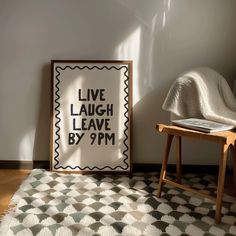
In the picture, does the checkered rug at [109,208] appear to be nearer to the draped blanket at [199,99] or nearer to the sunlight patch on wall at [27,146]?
the sunlight patch on wall at [27,146]

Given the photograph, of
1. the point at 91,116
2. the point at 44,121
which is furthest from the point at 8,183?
the point at 91,116

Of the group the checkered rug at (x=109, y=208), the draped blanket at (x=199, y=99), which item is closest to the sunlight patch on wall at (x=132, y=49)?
the draped blanket at (x=199, y=99)

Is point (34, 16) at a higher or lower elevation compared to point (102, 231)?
higher

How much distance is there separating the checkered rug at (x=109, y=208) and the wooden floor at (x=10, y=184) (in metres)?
0.05

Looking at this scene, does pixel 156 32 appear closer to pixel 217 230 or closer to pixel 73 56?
pixel 73 56

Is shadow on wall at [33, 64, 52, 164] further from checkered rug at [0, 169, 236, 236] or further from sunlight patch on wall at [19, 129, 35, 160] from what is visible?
checkered rug at [0, 169, 236, 236]

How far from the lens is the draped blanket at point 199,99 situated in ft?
6.62

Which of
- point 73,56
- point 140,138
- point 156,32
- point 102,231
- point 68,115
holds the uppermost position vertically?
point 156,32

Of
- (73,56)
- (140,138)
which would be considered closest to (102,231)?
(140,138)

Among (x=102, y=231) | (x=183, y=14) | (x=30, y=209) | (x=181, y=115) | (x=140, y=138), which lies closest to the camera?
(x=102, y=231)

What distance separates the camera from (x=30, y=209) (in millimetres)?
1922

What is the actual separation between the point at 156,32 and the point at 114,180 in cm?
107

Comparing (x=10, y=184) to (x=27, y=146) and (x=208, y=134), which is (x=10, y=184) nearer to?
(x=27, y=146)

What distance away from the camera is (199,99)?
2018mm
